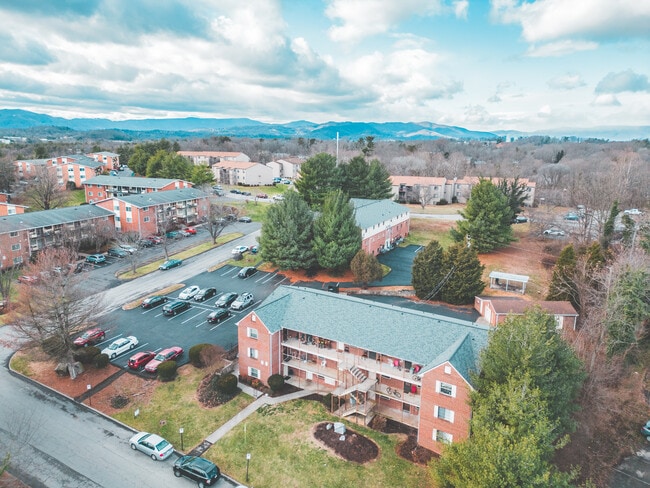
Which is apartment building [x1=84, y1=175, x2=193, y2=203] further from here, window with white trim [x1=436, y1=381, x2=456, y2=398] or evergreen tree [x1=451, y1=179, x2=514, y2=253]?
window with white trim [x1=436, y1=381, x2=456, y2=398]

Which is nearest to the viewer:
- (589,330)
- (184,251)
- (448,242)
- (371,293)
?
(589,330)

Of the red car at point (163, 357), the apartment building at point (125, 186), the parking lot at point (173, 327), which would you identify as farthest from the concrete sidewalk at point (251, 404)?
the apartment building at point (125, 186)

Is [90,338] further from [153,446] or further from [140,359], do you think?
[153,446]

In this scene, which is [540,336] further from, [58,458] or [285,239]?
[285,239]

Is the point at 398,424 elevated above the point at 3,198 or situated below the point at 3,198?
below

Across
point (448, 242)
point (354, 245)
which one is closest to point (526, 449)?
point (354, 245)

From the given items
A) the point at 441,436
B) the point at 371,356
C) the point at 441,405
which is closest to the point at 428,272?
the point at 371,356
